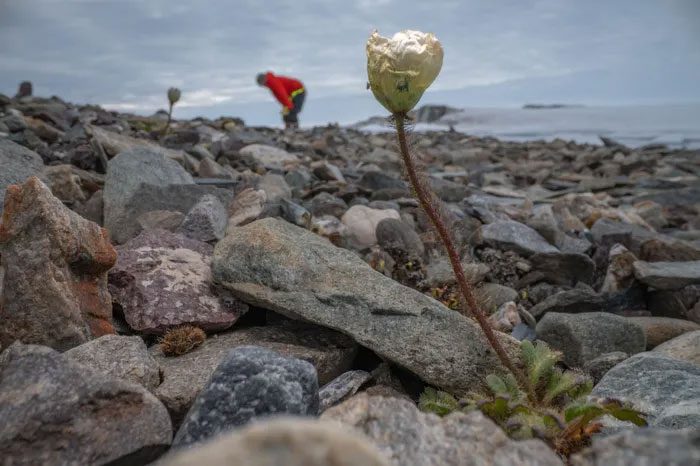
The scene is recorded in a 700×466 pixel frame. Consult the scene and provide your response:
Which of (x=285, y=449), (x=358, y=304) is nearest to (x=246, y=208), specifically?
(x=358, y=304)

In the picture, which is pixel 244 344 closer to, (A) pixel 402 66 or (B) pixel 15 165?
(A) pixel 402 66

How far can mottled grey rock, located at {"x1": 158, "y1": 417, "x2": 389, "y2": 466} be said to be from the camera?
1147 mm

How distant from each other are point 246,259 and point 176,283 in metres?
0.51

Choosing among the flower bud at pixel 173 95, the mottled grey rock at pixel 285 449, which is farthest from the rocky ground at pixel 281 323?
the flower bud at pixel 173 95

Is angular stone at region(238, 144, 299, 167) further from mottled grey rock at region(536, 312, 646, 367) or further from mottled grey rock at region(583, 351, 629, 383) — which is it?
mottled grey rock at region(583, 351, 629, 383)

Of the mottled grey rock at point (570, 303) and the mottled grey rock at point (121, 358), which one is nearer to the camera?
the mottled grey rock at point (121, 358)

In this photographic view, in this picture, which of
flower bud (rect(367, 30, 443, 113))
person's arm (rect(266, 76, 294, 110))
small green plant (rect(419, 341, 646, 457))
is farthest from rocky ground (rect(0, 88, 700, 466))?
person's arm (rect(266, 76, 294, 110))

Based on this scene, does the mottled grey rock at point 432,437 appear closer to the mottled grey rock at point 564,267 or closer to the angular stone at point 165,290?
the angular stone at point 165,290

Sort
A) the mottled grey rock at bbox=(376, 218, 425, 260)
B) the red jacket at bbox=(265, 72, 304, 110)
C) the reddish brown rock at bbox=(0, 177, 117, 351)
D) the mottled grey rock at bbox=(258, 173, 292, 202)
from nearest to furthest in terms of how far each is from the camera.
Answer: the reddish brown rock at bbox=(0, 177, 117, 351) < the mottled grey rock at bbox=(376, 218, 425, 260) < the mottled grey rock at bbox=(258, 173, 292, 202) < the red jacket at bbox=(265, 72, 304, 110)

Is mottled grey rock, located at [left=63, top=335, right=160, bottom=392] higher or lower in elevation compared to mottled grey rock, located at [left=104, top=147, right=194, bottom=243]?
lower

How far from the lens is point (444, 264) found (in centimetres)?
601

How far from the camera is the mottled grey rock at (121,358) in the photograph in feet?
10.1

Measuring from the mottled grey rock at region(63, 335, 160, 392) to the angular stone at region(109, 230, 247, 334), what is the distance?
577 millimetres

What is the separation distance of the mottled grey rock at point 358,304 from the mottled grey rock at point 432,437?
1.68 meters
